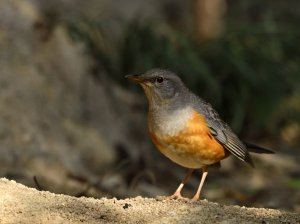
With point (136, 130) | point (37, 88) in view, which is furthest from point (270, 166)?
point (37, 88)

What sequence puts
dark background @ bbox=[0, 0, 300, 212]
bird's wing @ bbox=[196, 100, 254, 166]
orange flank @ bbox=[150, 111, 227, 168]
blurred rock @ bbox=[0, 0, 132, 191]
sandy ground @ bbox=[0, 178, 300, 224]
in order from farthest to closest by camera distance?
dark background @ bbox=[0, 0, 300, 212] < blurred rock @ bbox=[0, 0, 132, 191] < bird's wing @ bbox=[196, 100, 254, 166] < orange flank @ bbox=[150, 111, 227, 168] < sandy ground @ bbox=[0, 178, 300, 224]

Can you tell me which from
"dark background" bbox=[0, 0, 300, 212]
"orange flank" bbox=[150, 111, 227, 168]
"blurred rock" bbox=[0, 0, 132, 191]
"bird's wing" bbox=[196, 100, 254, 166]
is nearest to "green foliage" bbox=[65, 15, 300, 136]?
"dark background" bbox=[0, 0, 300, 212]

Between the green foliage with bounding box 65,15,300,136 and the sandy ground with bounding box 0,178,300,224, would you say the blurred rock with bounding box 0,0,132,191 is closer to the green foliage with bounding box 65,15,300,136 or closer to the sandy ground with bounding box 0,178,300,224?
the green foliage with bounding box 65,15,300,136

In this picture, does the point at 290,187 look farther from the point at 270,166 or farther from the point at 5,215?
the point at 5,215

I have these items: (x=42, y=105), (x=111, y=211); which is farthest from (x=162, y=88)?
(x=42, y=105)

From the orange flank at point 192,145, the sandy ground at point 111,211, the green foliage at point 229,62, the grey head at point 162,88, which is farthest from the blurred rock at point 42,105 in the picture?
the sandy ground at point 111,211
